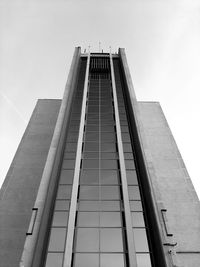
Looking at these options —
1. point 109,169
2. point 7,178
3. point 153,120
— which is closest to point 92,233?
point 109,169

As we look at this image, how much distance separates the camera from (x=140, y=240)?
1303 centimetres

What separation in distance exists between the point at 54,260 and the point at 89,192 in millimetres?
4859

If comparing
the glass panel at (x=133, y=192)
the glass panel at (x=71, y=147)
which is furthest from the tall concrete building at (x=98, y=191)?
the glass panel at (x=71, y=147)

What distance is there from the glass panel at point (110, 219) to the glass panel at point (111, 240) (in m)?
0.36

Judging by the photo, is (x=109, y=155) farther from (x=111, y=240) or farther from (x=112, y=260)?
(x=112, y=260)

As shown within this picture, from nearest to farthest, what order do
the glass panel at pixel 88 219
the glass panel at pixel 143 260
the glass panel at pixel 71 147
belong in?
the glass panel at pixel 143 260
the glass panel at pixel 88 219
the glass panel at pixel 71 147

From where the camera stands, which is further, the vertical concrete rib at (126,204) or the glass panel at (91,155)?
the glass panel at (91,155)

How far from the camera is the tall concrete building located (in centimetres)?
1236

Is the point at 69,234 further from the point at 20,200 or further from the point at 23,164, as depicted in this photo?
the point at 23,164

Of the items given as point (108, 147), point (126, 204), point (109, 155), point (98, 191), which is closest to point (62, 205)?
point (98, 191)

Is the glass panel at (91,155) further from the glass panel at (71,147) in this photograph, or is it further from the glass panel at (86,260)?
the glass panel at (86,260)

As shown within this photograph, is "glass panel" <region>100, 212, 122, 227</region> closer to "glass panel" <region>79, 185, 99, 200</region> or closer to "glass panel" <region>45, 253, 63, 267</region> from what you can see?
"glass panel" <region>79, 185, 99, 200</region>

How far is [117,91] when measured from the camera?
90.7 ft

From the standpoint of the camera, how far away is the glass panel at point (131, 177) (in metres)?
16.7
